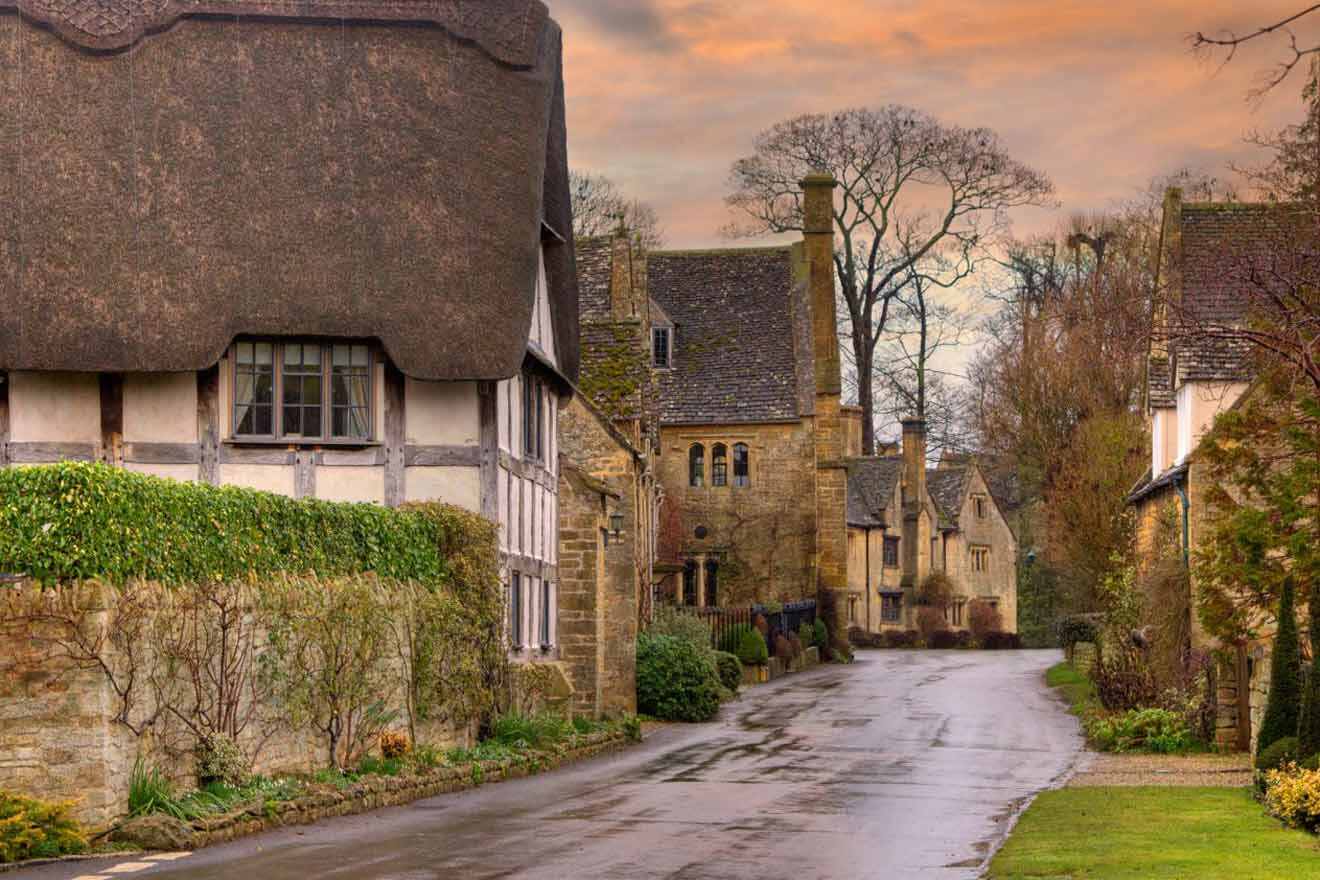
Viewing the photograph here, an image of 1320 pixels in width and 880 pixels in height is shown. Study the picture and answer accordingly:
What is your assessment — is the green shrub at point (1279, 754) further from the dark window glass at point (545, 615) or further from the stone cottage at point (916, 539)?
the stone cottage at point (916, 539)

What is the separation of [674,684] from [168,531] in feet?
62.8

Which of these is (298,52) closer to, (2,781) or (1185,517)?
(2,781)

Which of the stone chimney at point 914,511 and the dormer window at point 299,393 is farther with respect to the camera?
the stone chimney at point 914,511

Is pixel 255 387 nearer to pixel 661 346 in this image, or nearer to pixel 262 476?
pixel 262 476

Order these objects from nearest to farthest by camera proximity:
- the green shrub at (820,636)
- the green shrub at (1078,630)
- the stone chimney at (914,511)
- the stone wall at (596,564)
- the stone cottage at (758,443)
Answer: the stone wall at (596,564) → the green shrub at (1078,630) → the green shrub at (820,636) → the stone cottage at (758,443) → the stone chimney at (914,511)

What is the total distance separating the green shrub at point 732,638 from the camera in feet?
150

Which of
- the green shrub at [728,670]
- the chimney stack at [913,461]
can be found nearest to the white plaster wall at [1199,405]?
the green shrub at [728,670]

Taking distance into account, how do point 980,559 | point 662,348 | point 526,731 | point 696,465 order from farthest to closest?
point 980,559 → point 662,348 → point 696,465 → point 526,731

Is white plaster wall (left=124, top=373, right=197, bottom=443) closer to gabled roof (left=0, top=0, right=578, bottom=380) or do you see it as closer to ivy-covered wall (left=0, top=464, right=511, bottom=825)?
gabled roof (left=0, top=0, right=578, bottom=380)

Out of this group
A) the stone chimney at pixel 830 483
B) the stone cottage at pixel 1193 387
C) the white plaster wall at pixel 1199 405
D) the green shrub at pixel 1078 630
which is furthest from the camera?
the stone chimney at pixel 830 483

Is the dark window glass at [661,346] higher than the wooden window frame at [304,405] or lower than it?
higher

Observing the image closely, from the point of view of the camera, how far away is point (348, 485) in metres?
24.4

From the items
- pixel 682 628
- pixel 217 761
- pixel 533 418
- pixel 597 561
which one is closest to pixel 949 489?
pixel 682 628

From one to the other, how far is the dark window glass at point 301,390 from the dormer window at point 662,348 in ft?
108
